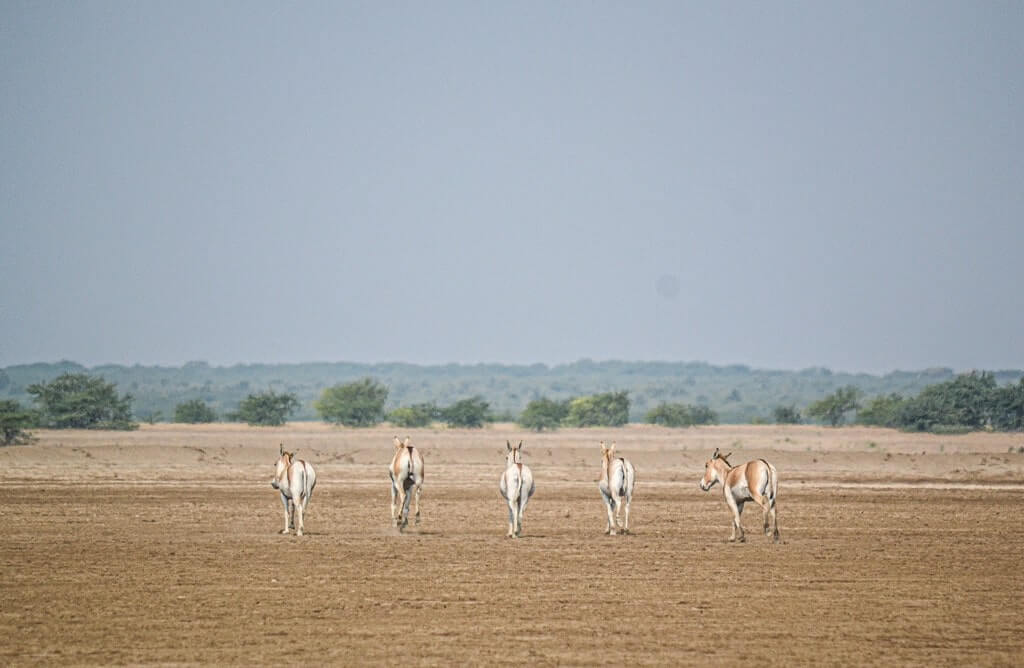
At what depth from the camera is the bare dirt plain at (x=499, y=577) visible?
1316 centimetres

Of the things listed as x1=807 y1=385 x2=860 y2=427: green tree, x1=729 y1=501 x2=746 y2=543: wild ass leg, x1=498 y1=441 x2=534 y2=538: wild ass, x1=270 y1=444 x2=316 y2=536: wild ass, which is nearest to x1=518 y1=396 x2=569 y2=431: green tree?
x1=807 y1=385 x2=860 y2=427: green tree

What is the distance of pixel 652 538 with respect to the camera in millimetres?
22703

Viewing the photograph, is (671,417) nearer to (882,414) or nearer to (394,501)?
(882,414)

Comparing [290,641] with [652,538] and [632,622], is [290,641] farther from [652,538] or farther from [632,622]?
[652,538]

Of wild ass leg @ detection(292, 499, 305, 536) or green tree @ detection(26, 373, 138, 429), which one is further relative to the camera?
green tree @ detection(26, 373, 138, 429)

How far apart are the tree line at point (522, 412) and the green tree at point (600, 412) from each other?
6cm

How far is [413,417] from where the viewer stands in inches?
2908

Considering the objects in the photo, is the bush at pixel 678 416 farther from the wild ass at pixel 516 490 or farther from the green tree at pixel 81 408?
the wild ass at pixel 516 490

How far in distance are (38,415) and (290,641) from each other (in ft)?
177

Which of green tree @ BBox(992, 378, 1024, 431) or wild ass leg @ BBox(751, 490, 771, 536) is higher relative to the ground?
green tree @ BBox(992, 378, 1024, 431)

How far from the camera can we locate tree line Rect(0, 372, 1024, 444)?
6369cm

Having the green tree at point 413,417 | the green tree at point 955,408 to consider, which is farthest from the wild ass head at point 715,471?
the green tree at point 413,417

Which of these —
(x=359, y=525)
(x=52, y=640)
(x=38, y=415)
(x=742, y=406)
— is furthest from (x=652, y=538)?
(x=742, y=406)

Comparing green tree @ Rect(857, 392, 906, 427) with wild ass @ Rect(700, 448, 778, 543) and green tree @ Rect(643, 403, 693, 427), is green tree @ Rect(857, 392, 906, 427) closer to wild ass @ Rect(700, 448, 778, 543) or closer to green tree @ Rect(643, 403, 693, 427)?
green tree @ Rect(643, 403, 693, 427)
